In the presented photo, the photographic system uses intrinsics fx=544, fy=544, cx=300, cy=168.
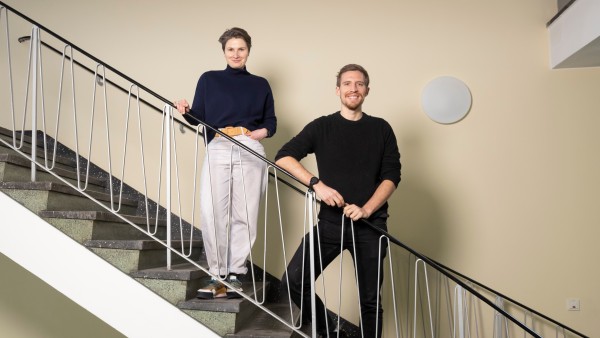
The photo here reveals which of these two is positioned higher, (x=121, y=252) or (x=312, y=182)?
(x=312, y=182)

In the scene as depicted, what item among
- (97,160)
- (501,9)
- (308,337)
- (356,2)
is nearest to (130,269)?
(308,337)

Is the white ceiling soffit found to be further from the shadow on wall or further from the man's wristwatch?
the man's wristwatch

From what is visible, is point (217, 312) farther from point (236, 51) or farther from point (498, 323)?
point (498, 323)

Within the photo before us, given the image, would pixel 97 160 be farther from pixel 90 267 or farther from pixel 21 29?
pixel 90 267

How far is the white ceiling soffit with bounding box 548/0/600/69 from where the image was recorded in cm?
354

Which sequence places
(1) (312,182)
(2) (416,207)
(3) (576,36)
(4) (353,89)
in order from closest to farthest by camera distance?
1. (1) (312,182)
2. (4) (353,89)
3. (3) (576,36)
4. (2) (416,207)

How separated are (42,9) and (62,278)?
9.01 ft

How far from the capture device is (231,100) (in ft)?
9.61

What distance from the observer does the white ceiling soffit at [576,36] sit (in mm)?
3535

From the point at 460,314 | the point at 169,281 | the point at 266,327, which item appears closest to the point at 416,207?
the point at 460,314

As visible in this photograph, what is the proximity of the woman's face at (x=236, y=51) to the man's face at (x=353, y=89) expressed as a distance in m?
0.58

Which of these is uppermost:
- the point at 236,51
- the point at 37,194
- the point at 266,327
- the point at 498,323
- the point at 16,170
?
the point at 236,51

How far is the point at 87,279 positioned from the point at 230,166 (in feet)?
2.96

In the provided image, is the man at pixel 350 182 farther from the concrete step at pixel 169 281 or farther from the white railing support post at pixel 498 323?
the white railing support post at pixel 498 323
